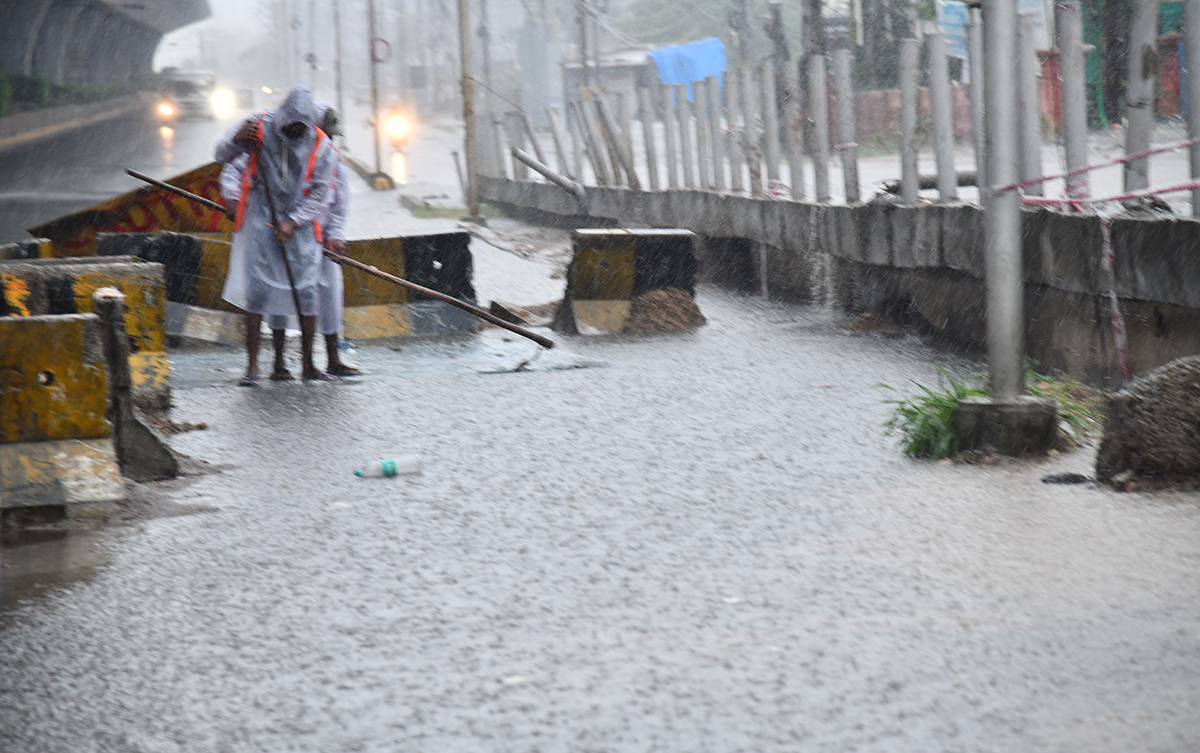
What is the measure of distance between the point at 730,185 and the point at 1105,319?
9.44m

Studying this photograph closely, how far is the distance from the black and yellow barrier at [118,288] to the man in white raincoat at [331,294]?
99 cm

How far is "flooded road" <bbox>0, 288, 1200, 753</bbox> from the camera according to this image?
133 inches

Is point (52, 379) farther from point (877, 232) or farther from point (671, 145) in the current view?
point (671, 145)

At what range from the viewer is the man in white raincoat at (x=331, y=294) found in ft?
29.9

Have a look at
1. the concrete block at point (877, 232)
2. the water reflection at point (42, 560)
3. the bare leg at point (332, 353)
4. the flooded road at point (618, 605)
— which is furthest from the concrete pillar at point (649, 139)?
the water reflection at point (42, 560)

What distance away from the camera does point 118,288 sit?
803cm

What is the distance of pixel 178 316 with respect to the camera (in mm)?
10781

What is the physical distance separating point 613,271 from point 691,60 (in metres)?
34.2

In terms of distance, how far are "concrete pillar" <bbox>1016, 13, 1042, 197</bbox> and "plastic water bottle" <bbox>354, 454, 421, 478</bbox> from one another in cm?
423

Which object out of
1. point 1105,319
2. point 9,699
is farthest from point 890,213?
point 9,699

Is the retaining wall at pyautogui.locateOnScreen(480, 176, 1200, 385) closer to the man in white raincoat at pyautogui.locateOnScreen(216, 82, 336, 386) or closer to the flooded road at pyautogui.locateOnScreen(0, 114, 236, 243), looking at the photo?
the man in white raincoat at pyautogui.locateOnScreen(216, 82, 336, 386)

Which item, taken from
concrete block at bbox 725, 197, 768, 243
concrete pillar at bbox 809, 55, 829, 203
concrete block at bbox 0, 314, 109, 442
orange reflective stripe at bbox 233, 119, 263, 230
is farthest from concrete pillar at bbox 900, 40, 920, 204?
concrete block at bbox 0, 314, 109, 442

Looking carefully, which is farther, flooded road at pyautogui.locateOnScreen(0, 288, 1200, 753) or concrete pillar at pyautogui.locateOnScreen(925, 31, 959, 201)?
concrete pillar at pyautogui.locateOnScreen(925, 31, 959, 201)

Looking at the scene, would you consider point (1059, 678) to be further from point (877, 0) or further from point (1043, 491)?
point (877, 0)
